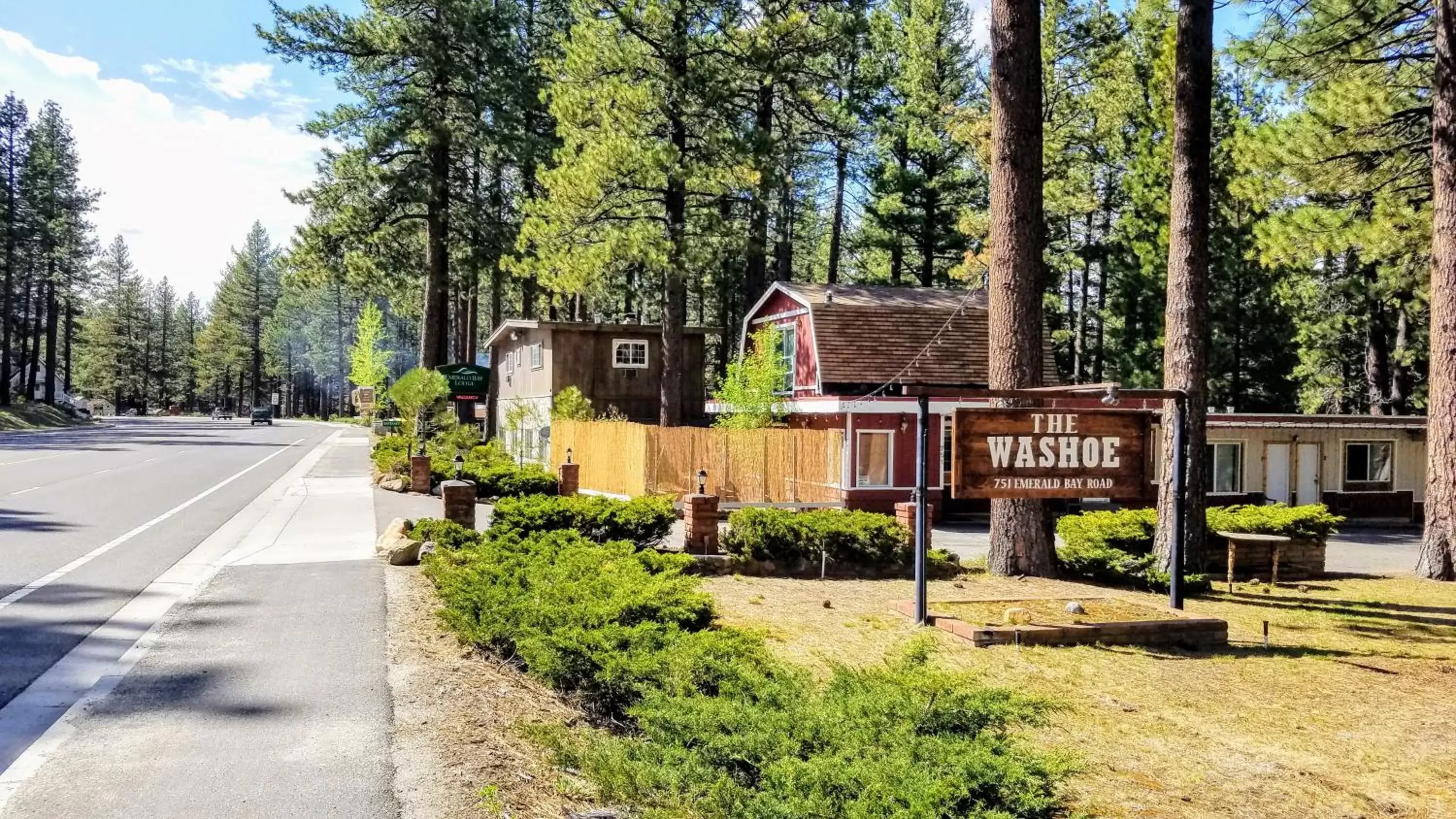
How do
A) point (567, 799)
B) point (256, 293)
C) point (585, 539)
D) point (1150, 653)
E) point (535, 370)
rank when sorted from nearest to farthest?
point (567, 799) < point (1150, 653) < point (585, 539) < point (535, 370) < point (256, 293)

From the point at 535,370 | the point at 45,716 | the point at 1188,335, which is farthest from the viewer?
the point at 535,370

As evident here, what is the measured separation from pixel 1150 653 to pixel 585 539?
5.98 metres

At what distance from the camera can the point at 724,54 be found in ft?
82.3

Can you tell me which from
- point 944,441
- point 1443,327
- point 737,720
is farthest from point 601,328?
point 737,720

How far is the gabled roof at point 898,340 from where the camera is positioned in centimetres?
2605

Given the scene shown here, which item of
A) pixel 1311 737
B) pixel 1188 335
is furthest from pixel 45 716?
pixel 1188 335

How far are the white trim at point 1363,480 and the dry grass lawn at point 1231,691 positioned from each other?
17505mm

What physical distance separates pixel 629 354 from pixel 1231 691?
2627cm

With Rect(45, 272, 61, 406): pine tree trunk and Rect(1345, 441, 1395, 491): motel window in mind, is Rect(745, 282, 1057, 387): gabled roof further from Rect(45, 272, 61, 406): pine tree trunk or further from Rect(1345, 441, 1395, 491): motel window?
Rect(45, 272, 61, 406): pine tree trunk

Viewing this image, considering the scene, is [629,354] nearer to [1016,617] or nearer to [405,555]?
[405,555]

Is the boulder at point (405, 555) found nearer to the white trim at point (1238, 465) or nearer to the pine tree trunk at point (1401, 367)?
the white trim at point (1238, 465)

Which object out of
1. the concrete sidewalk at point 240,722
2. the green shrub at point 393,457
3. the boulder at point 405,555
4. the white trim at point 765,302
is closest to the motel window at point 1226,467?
the white trim at point 765,302

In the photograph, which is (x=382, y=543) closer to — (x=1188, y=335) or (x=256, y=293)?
(x=1188, y=335)

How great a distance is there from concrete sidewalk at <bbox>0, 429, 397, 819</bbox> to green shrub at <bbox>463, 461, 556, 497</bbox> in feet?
35.6
